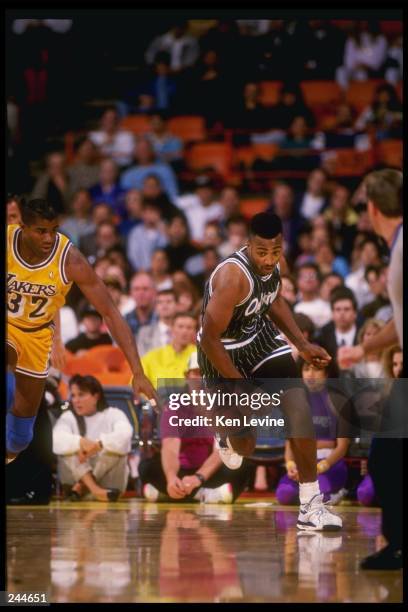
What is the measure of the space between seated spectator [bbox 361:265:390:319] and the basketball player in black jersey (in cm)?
274

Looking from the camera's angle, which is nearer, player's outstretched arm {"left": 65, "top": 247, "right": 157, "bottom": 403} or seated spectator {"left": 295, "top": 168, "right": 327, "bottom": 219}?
player's outstretched arm {"left": 65, "top": 247, "right": 157, "bottom": 403}

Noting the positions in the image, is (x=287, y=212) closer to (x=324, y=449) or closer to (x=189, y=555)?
(x=324, y=449)

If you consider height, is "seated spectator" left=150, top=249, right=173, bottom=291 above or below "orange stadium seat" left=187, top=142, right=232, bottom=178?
below

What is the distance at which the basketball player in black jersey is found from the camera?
6520 millimetres

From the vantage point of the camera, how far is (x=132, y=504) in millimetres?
8211

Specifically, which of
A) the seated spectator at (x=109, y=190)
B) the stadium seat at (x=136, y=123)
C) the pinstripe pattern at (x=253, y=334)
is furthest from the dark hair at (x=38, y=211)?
the stadium seat at (x=136, y=123)

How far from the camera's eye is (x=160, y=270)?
1184 centimetres

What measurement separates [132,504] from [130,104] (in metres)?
8.72

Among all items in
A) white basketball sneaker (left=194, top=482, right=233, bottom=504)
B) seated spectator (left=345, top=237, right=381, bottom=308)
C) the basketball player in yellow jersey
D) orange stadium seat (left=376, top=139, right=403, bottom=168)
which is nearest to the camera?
the basketball player in yellow jersey

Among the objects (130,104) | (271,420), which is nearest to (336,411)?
(271,420)

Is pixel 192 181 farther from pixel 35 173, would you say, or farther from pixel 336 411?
pixel 336 411

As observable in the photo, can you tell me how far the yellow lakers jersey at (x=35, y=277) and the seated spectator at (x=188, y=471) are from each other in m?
1.25

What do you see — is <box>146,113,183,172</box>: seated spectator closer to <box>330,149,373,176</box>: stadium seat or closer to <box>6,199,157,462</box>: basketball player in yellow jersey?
<box>330,149,373,176</box>: stadium seat

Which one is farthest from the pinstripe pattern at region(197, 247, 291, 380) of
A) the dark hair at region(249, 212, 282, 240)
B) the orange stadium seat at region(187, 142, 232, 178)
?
the orange stadium seat at region(187, 142, 232, 178)
